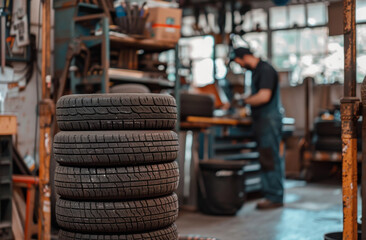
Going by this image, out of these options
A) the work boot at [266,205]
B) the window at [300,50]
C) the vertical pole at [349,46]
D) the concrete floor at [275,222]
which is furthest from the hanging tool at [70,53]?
the window at [300,50]

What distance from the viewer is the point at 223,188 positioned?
4.70m

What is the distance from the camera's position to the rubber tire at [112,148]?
218 cm

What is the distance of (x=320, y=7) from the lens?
13.2 m

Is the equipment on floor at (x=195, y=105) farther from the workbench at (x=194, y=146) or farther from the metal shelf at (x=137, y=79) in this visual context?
the metal shelf at (x=137, y=79)

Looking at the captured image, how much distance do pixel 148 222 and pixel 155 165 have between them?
0.26 meters

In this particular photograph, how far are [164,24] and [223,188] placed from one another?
5.35 ft

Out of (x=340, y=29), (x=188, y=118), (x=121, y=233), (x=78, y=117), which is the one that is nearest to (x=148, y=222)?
(x=121, y=233)

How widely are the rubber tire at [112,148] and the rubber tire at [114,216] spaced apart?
0.18 metres

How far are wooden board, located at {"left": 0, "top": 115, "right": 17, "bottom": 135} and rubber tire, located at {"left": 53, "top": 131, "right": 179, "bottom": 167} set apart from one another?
833mm

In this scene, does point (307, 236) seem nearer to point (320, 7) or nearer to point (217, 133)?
point (217, 133)

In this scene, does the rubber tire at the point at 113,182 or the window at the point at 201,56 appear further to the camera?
the window at the point at 201,56

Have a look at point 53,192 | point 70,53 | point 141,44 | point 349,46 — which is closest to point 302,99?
point 141,44

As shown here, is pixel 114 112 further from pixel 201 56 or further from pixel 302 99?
pixel 201 56

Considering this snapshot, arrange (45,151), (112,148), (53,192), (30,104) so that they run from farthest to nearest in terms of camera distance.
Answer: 1. (30,104)
2. (53,192)
3. (45,151)
4. (112,148)
